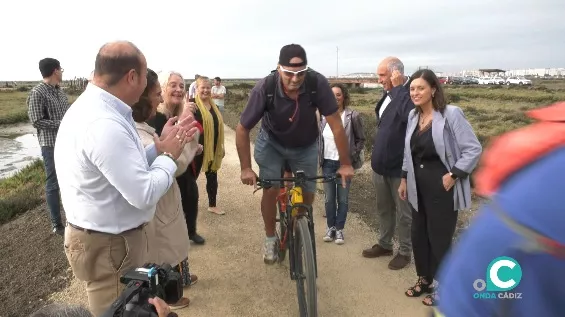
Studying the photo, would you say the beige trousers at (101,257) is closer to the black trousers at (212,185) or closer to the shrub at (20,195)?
the black trousers at (212,185)

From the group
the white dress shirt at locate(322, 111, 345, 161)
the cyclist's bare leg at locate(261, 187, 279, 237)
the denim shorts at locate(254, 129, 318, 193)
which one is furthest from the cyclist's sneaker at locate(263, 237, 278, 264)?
the white dress shirt at locate(322, 111, 345, 161)

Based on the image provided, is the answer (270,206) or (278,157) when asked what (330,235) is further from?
(278,157)

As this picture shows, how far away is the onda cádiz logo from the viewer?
0.84m

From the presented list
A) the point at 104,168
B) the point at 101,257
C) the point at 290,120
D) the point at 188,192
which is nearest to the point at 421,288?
the point at 290,120

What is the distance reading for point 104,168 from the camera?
2.13 metres

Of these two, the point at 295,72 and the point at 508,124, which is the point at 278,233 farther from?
the point at 508,124

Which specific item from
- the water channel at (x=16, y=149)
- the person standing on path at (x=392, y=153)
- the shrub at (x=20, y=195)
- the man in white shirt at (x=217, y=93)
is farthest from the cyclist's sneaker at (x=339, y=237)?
the water channel at (x=16, y=149)

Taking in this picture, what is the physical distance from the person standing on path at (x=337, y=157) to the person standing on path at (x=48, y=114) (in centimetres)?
343

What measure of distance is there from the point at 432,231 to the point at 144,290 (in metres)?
2.80

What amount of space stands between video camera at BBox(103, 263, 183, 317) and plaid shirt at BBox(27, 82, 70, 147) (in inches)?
Result: 166

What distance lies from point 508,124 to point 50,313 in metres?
21.5

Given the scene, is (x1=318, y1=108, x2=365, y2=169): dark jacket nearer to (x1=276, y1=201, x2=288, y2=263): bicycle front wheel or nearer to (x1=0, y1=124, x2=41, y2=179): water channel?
(x1=276, y1=201, x2=288, y2=263): bicycle front wheel

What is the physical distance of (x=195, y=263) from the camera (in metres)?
4.79

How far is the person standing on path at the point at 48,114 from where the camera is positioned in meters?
5.28
